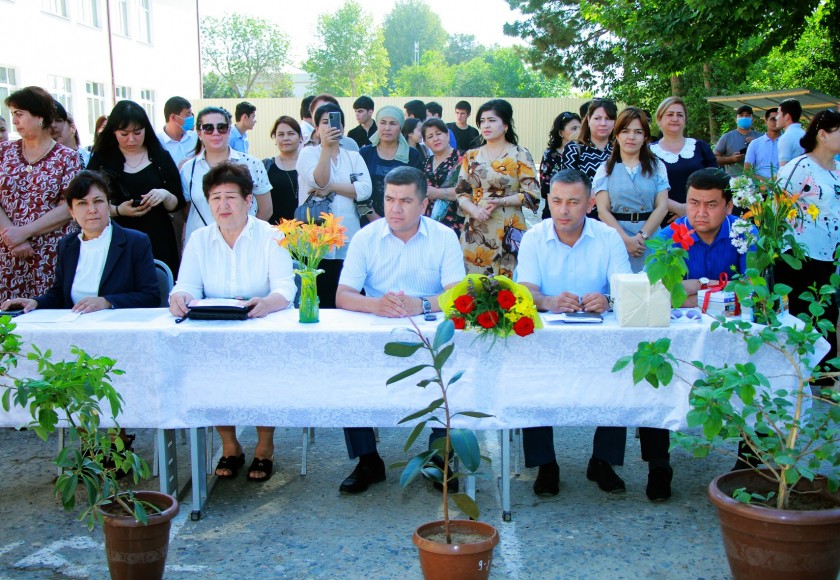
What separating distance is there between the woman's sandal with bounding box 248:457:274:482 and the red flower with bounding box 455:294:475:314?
1.36 metres

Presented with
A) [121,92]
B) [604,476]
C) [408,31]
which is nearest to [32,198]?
[604,476]

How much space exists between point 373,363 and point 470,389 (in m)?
0.41

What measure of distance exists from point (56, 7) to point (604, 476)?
734 inches

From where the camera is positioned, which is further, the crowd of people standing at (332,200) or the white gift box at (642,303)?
the crowd of people standing at (332,200)

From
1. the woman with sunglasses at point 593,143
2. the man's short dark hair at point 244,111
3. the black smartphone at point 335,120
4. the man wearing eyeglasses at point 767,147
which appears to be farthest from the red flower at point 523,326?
the man wearing eyeglasses at point 767,147

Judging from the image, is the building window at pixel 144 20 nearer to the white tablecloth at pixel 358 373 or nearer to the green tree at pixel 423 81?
the white tablecloth at pixel 358 373

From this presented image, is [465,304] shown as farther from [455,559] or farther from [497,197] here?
[497,197]

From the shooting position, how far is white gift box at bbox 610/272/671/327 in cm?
351

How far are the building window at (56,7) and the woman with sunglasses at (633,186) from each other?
16272 mm

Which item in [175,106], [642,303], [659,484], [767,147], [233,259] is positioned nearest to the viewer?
[642,303]

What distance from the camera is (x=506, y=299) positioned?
3.38 meters

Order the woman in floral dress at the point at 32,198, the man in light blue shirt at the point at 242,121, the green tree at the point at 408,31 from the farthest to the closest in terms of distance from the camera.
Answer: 1. the green tree at the point at 408,31
2. the man in light blue shirt at the point at 242,121
3. the woman in floral dress at the point at 32,198

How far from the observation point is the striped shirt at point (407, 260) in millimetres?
4254

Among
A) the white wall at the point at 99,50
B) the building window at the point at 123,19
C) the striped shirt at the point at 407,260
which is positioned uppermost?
the building window at the point at 123,19
